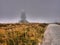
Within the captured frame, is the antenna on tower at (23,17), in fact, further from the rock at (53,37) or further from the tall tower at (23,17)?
the rock at (53,37)

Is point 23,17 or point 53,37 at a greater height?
point 23,17

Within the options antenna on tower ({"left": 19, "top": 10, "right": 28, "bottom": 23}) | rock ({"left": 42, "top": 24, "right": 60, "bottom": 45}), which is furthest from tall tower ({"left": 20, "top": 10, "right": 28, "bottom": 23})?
rock ({"left": 42, "top": 24, "right": 60, "bottom": 45})

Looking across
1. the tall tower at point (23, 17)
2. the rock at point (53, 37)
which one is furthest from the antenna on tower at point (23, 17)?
the rock at point (53, 37)

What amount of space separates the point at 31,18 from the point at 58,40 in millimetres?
1142

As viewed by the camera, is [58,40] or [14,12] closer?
[58,40]

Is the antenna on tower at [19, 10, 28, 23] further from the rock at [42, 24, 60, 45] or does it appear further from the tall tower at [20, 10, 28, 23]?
the rock at [42, 24, 60, 45]

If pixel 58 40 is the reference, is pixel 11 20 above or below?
above

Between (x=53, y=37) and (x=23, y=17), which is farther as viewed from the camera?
(x=23, y=17)

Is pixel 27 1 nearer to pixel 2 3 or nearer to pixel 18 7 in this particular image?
pixel 18 7

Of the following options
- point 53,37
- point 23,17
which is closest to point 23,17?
point 23,17

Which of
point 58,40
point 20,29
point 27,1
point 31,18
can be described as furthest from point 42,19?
point 58,40

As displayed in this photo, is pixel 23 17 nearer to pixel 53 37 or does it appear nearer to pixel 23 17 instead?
pixel 23 17

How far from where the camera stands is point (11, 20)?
243cm

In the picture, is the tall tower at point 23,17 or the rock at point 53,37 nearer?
the rock at point 53,37
